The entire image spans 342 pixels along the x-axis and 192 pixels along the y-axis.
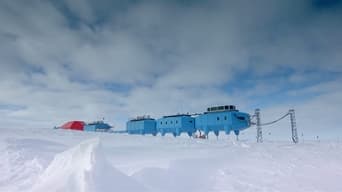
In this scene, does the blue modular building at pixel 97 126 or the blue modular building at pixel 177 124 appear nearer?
the blue modular building at pixel 177 124

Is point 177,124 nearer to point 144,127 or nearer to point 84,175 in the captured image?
point 144,127

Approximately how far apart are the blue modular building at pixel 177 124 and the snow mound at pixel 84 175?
29.9 m

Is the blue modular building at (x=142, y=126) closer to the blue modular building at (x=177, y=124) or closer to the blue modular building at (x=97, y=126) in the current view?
the blue modular building at (x=177, y=124)

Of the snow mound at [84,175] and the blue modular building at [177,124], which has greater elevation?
the blue modular building at [177,124]

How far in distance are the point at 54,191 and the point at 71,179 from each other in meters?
0.33

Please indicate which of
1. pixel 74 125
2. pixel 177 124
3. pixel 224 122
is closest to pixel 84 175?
pixel 224 122

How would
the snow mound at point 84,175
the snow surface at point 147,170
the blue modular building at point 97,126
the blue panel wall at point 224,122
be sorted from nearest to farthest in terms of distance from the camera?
the snow mound at point 84,175
the snow surface at point 147,170
the blue panel wall at point 224,122
the blue modular building at point 97,126

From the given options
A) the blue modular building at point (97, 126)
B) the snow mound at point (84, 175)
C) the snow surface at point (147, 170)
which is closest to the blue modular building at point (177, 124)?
the blue modular building at point (97, 126)

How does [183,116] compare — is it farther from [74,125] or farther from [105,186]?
[105,186]

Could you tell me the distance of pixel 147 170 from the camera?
5.86 metres

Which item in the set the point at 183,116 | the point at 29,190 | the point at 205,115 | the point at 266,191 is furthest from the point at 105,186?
the point at 183,116

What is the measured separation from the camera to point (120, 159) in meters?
7.27

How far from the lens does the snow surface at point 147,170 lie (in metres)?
4.64

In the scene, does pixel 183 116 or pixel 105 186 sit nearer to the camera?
pixel 105 186
